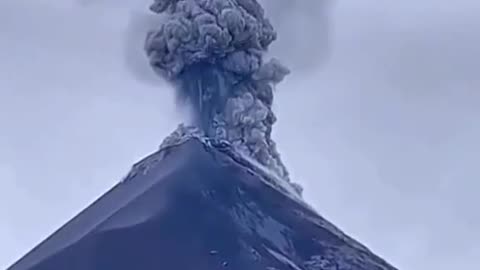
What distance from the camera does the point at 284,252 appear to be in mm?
12195

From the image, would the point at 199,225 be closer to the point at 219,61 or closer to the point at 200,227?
the point at 200,227

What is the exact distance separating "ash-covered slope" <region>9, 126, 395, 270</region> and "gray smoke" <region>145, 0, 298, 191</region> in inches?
120

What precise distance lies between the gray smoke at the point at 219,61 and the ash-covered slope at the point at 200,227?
120 inches

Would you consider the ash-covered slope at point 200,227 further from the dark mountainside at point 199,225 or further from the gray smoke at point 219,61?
the gray smoke at point 219,61

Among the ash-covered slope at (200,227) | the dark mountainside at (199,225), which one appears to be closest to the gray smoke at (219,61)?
the dark mountainside at (199,225)

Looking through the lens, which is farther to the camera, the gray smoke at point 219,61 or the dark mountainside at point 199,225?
the gray smoke at point 219,61

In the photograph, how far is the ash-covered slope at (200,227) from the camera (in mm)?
11992

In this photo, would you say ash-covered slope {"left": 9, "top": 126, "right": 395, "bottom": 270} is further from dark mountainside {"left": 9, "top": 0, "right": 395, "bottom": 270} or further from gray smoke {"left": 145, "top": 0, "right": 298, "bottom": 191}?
gray smoke {"left": 145, "top": 0, "right": 298, "bottom": 191}

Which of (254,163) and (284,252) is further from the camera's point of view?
(254,163)

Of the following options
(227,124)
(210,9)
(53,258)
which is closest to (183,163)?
(53,258)

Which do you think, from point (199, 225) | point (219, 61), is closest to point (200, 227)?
point (199, 225)

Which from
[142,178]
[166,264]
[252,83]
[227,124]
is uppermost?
[252,83]

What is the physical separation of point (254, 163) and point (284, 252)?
187cm

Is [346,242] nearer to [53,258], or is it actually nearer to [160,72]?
[53,258]
